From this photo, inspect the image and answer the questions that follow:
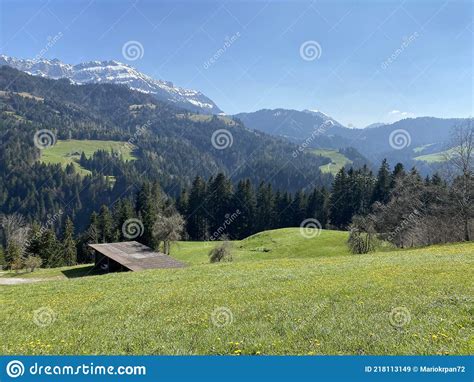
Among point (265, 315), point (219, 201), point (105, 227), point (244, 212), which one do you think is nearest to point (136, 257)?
point (265, 315)

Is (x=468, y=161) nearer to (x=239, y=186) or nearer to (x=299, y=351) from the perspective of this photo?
(x=299, y=351)

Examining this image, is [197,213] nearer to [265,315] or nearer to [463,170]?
[463,170]

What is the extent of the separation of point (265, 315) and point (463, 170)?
2097 inches

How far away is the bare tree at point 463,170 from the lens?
54812mm

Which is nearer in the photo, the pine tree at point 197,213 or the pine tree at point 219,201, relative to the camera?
the pine tree at point 197,213

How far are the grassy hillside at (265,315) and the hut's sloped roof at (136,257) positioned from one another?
2581 cm

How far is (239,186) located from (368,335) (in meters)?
125

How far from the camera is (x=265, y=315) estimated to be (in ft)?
49.0

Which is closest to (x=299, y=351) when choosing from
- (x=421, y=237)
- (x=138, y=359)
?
(x=138, y=359)

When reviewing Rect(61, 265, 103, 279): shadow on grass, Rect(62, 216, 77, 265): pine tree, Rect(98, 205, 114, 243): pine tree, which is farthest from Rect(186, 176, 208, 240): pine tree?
Rect(61, 265, 103, 279): shadow on grass

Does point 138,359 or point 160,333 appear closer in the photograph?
point 138,359

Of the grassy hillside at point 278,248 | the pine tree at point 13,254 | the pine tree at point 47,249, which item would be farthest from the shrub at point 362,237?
the pine tree at point 47,249

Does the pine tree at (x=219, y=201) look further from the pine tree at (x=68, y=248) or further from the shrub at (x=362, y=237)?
the shrub at (x=362, y=237)

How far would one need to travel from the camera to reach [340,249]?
72.4 meters
